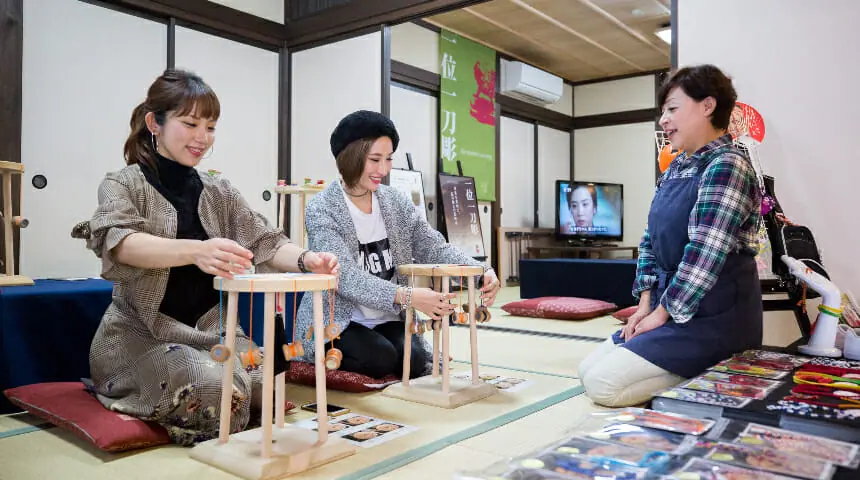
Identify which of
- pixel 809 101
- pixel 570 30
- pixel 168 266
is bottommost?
pixel 168 266

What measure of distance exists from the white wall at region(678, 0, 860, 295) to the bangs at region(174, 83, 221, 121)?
262 centimetres

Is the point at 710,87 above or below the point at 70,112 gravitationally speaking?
below

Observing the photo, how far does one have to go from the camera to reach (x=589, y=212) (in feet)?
27.6

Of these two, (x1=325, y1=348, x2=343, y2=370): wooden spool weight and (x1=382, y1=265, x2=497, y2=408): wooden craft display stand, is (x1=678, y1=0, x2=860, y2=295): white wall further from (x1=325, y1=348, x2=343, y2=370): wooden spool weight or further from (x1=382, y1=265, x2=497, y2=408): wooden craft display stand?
(x1=325, y1=348, x2=343, y2=370): wooden spool weight

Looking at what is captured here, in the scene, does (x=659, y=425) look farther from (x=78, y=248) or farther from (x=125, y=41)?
(x=125, y=41)

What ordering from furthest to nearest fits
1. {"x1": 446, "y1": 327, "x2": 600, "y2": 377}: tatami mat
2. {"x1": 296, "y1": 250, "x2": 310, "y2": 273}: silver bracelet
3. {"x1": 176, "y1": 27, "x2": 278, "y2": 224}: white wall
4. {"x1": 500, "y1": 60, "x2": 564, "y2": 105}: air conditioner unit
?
{"x1": 500, "y1": 60, "x2": 564, "y2": 105}: air conditioner unit
{"x1": 176, "y1": 27, "x2": 278, "y2": 224}: white wall
{"x1": 446, "y1": 327, "x2": 600, "y2": 377}: tatami mat
{"x1": 296, "y1": 250, "x2": 310, "y2": 273}: silver bracelet

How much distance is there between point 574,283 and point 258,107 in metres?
3.06

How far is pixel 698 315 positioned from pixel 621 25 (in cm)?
538

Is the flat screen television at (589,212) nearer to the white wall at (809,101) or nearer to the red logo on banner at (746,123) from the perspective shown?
the white wall at (809,101)

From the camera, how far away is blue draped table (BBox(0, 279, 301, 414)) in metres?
2.25

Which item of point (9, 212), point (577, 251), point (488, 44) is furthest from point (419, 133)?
point (9, 212)

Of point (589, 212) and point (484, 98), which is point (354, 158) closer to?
point (484, 98)

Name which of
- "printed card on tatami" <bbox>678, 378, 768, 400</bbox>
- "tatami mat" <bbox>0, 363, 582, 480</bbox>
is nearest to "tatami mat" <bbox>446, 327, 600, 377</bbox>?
"tatami mat" <bbox>0, 363, 582, 480</bbox>

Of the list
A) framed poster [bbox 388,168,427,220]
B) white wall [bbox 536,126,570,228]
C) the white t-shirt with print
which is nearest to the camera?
the white t-shirt with print
